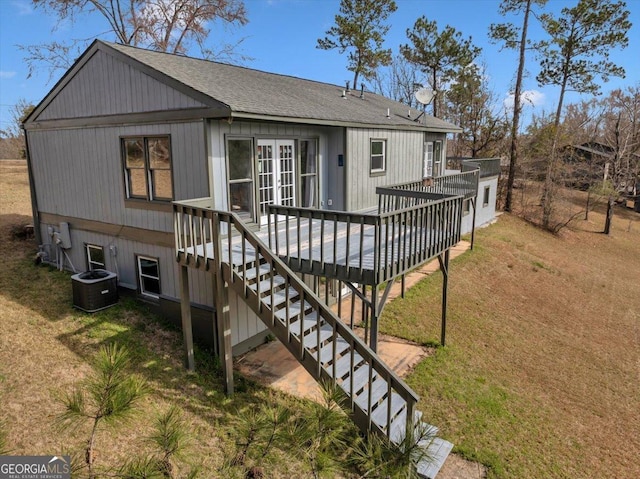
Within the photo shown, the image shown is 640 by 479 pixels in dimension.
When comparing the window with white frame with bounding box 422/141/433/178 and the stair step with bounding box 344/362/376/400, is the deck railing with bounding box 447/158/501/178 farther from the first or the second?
the stair step with bounding box 344/362/376/400

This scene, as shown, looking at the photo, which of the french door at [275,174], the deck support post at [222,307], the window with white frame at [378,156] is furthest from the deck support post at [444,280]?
the deck support post at [222,307]

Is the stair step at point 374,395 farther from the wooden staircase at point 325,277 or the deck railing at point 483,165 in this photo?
the deck railing at point 483,165

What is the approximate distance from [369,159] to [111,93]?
6.42 meters

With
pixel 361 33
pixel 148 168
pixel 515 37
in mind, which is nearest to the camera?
pixel 148 168

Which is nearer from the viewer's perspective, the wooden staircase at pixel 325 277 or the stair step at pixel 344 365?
the wooden staircase at pixel 325 277

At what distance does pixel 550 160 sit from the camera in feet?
84.6

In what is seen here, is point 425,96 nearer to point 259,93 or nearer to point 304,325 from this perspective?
point 259,93

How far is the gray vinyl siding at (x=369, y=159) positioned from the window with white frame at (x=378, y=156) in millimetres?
113

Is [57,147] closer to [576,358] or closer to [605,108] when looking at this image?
[576,358]

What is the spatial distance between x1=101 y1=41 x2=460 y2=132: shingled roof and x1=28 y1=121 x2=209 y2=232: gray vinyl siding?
0.91 metres

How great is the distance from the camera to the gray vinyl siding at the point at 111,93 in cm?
779

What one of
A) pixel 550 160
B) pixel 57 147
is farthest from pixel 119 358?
pixel 550 160

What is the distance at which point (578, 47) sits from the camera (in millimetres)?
24859

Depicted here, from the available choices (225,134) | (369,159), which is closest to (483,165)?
(369,159)
